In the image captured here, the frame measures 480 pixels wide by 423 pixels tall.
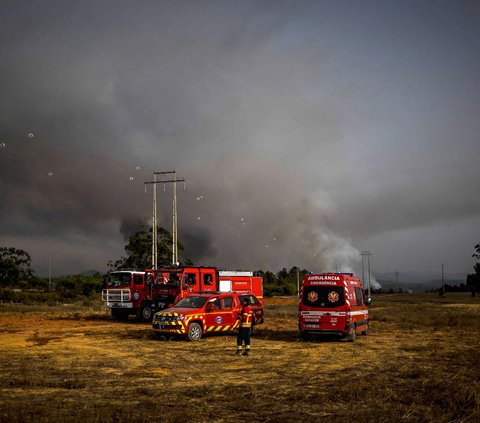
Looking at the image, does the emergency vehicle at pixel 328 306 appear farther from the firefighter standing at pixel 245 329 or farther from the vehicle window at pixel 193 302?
the vehicle window at pixel 193 302

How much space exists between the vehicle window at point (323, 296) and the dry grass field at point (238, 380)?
152 cm

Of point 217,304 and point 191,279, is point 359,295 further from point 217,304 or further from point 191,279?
point 191,279

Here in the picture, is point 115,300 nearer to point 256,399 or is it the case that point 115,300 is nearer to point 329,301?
point 329,301

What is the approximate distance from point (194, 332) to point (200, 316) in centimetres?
68

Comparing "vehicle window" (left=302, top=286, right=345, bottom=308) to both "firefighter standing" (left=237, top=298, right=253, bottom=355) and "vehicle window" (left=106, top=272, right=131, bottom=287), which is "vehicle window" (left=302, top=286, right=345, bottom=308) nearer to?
"firefighter standing" (left=237, top=298, right=253, bottom=355)

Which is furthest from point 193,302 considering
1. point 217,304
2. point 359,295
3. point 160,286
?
point 160,286

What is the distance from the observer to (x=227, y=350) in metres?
18.7

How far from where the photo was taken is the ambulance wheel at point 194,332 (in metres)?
21.2

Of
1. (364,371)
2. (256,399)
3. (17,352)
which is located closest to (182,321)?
(17,352)

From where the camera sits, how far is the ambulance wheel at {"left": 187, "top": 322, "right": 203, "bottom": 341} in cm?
2125

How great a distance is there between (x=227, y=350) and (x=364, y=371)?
5865 millimetres

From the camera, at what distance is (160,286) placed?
30438 millimetres

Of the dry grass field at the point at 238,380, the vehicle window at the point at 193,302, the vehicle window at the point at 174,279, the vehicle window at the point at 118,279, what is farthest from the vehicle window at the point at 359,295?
the vehicle window at the point at 118,279

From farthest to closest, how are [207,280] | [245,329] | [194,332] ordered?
1. [207,280]
2. [194,332]
3. [245,329]
